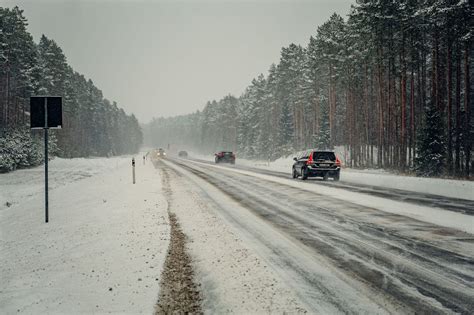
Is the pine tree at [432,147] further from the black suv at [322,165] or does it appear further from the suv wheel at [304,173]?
the suv wheel at [304,173]

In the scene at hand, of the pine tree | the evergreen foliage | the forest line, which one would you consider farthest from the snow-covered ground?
the evergreen foliage

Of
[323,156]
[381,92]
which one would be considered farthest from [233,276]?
[381,92]

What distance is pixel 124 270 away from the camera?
16.7ft

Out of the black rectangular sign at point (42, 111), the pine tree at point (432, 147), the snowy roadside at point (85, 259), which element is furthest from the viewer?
the pine tree at point (432, 147)

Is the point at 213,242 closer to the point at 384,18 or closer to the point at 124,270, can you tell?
the point at 124,270

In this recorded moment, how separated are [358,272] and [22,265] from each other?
5.52 m

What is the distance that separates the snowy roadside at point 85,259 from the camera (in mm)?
4090

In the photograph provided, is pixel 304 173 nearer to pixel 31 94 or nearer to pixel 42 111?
pixel 42 111

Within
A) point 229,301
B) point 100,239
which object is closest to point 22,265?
point 100,239

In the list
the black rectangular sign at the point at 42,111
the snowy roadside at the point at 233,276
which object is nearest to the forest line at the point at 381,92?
the snowy roadside at the point at 233,276

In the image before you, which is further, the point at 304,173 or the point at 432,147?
the point at 432,147

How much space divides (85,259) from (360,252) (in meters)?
4.69

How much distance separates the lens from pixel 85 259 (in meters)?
5.80

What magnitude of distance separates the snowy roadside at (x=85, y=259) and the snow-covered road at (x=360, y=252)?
33.3 inches
